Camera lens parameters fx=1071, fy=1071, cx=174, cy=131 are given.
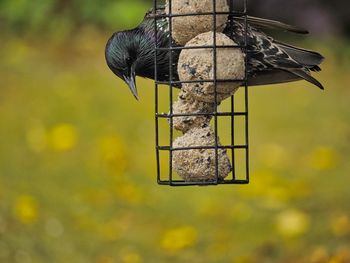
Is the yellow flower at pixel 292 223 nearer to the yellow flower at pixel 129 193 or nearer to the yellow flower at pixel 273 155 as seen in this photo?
the yellow flower at pixel 273 155

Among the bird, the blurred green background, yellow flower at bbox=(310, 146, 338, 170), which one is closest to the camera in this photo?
the bird

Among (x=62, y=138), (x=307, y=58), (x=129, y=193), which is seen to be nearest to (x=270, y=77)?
(x=307, y=58)

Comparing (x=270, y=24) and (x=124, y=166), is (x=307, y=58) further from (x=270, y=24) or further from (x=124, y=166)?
(x=124, y=166)

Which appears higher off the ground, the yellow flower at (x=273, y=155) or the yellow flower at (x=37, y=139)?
the yellow flower at (x=37, y=139)

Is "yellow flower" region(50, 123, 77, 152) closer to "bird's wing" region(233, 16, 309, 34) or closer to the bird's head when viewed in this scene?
"bird's wing" region(233, 16, 309, 34)

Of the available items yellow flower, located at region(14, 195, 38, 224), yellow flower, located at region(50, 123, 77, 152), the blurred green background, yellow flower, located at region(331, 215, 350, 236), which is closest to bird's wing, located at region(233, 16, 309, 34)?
the blurred green background

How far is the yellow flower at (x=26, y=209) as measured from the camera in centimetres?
792

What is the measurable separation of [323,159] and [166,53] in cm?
461

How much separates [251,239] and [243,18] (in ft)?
10.8

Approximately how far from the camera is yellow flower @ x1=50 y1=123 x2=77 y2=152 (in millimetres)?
9312

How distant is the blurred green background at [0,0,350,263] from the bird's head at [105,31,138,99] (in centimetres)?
229

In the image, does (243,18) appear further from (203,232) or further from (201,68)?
(203,232)

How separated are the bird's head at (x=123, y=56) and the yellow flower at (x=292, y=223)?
3325 mm

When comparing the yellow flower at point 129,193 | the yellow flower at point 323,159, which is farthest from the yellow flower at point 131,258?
the yellow flower at point 323,159
